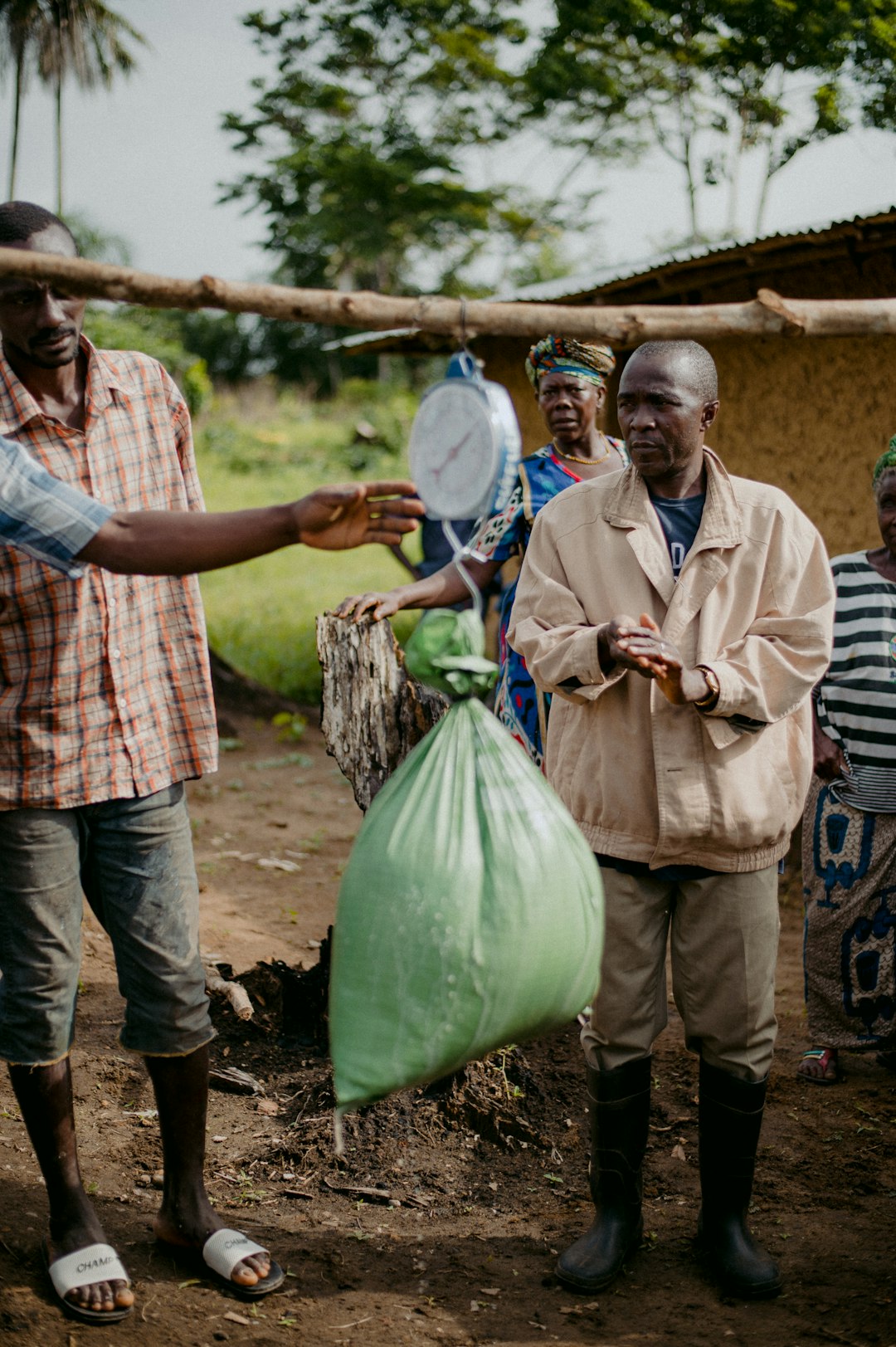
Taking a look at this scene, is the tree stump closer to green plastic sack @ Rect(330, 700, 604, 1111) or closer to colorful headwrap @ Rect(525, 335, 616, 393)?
colorful headwrap @ Rect(525, 335, 616, 393)

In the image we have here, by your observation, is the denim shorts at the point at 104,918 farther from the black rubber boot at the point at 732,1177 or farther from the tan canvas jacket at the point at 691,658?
the black rubber boot at the point at 732,1177

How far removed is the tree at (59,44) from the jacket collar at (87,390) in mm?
20774

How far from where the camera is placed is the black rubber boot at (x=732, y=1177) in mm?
2580

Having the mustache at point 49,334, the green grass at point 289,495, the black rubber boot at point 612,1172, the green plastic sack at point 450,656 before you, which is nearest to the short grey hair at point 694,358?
the green plastic sack at point 450,656

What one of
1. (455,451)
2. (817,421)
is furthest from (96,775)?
(817,421)

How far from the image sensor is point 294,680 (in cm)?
1014

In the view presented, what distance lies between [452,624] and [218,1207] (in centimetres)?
175

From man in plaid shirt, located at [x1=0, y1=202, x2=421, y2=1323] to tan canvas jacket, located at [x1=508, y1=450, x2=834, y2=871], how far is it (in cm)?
81

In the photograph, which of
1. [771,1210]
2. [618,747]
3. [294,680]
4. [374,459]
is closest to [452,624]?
[618,747]

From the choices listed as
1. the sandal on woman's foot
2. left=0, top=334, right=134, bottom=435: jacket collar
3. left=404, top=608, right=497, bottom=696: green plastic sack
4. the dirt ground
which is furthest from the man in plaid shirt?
the sandal on woman's foot

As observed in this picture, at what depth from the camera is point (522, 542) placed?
3.30 m

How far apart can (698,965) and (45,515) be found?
162cm

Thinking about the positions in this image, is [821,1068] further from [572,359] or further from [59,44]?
[59,44]

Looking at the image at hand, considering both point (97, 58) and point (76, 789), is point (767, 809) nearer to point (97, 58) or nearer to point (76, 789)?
point (76, 789)
